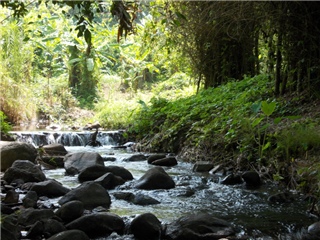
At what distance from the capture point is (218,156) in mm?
5305

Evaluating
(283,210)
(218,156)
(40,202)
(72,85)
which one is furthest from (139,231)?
(72,85)

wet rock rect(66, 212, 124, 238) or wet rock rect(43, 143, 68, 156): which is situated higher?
wet rock rect(43, 143, 68, 156)

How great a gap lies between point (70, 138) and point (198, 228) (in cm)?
784

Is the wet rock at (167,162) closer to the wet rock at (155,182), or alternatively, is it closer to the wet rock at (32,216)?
the wet rock at (155,182)

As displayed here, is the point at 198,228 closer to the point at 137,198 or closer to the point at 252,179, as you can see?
the point at 137,198

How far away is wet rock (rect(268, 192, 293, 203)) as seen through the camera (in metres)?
3.30

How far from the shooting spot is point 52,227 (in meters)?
2.43

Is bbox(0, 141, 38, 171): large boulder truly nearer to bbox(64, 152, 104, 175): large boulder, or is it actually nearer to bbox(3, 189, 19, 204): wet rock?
bbox(64, 152, 104, 175): large boulder

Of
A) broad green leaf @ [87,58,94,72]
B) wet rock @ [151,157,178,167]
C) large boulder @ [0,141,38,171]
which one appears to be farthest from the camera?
broad green leaf @ [87,58,94,72]

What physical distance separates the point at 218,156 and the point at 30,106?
9.88m

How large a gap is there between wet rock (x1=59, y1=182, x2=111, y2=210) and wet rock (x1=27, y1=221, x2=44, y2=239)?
704 mm

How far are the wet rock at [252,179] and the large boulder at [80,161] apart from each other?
2.38 metres

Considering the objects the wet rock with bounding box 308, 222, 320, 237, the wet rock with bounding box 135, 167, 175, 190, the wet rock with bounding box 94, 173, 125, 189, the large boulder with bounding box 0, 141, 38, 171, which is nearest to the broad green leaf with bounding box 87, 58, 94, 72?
the large boulder with bounding box 0, 141, 38, 171

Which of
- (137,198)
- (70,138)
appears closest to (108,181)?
(137,198)
